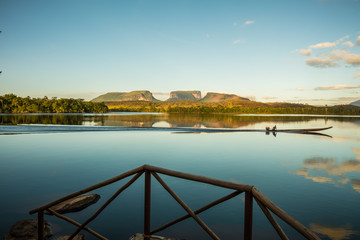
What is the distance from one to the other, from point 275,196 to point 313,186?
11.7ft

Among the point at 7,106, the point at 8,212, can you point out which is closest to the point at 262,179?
the point at 8,212

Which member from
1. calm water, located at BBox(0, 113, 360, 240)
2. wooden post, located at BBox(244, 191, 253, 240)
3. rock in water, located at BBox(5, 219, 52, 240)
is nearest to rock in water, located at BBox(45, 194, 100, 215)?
calm water, located at BBox(0, 113, 360, 240)

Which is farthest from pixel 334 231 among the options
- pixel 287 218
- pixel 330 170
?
pixel 330 170

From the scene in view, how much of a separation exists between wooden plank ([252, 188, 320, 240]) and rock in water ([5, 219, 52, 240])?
758 cm

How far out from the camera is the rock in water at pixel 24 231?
7379mm

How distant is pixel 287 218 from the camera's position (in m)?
3.19

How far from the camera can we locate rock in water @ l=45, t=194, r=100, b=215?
9823 millimetres

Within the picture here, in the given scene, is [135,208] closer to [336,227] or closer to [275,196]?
[275,196]

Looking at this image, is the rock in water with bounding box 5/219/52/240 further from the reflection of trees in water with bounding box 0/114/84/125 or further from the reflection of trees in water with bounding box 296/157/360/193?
the reflection of trees in water with bounding box 0/114/84/125

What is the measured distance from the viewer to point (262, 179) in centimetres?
1642

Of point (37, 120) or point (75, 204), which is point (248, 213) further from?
point (37, 120)

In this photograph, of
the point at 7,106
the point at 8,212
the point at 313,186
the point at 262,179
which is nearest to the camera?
the point at 8,212

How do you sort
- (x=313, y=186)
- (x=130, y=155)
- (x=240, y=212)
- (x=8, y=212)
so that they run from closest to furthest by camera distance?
(x=8, y=212) → (x=240, y=212) → (x=313, y=186) → (x=130, y=155)

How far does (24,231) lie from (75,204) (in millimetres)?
2614
